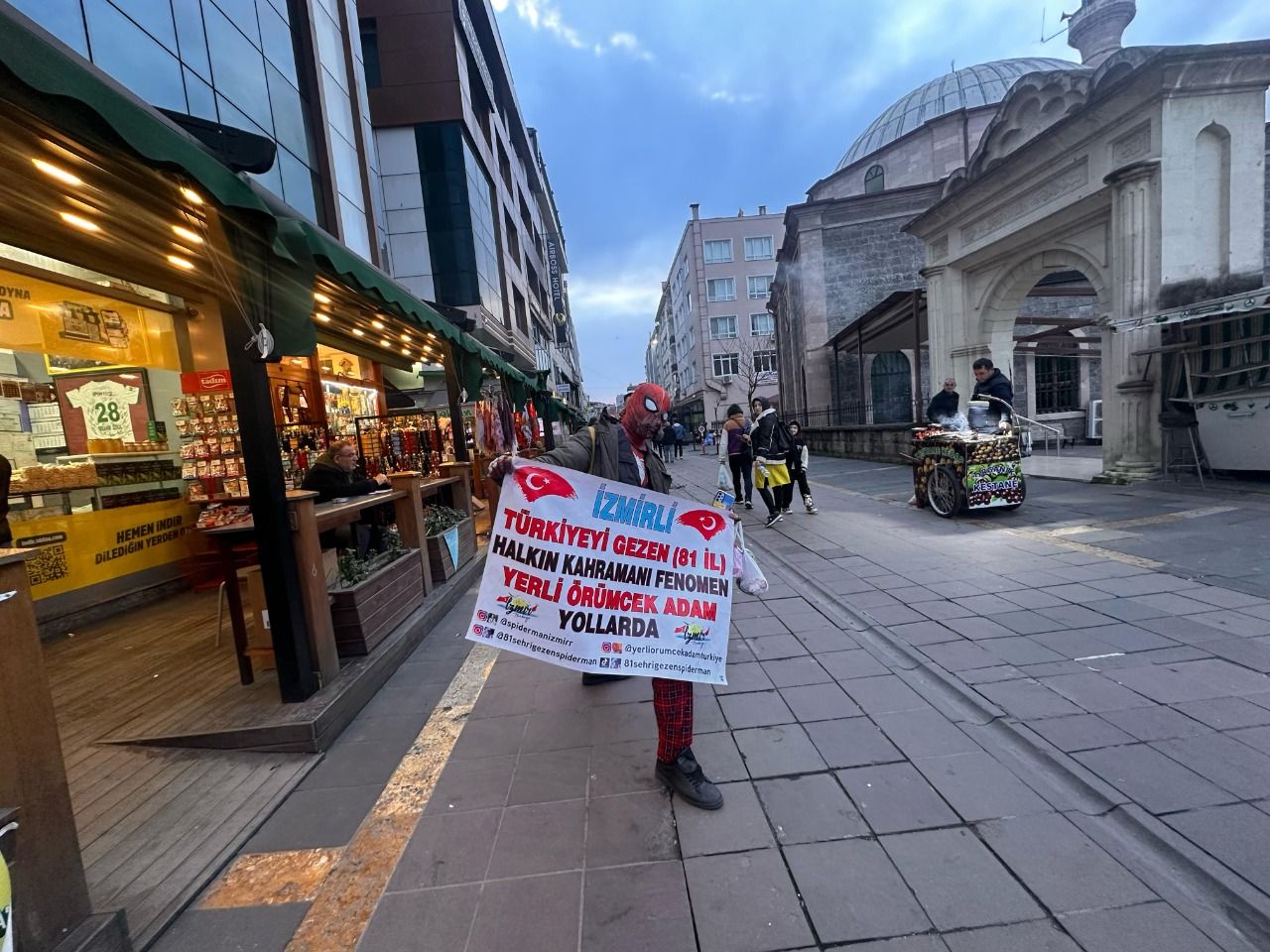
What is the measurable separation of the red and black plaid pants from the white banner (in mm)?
86

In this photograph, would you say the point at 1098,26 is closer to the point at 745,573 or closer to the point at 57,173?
the point at 745,573

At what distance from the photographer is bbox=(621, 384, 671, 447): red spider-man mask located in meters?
2.68

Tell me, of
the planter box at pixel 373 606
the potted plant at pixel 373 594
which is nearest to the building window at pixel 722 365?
the potted plant at pixel 373 594

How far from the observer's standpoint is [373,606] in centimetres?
403

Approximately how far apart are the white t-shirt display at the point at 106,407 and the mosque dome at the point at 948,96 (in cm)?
3050

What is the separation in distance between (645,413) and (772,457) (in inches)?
220

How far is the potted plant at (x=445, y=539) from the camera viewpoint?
5656 mm

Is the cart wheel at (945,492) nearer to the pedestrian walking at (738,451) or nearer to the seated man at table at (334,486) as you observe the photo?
the pedestrian walking at (738,451)

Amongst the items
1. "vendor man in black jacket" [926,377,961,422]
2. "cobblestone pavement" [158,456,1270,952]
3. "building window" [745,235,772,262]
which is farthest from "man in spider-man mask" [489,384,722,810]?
"building window" [745,235,772,262]

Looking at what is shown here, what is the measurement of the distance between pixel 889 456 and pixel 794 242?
12.3m

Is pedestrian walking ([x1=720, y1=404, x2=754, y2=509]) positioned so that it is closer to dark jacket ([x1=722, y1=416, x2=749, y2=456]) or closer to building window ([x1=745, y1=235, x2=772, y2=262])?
dark jacket ([x1=722, y1=416, x2=749, y2=456])

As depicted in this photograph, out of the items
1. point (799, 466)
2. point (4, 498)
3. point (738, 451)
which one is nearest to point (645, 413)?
point (4, 498)

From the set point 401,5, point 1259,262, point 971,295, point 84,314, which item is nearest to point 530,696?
point 84,314

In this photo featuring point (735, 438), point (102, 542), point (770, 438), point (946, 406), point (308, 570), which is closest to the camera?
point (308, 570)
